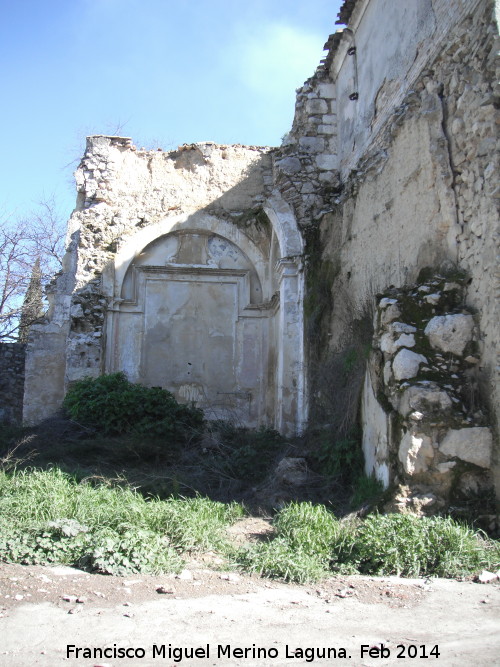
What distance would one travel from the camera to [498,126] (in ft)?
19.5

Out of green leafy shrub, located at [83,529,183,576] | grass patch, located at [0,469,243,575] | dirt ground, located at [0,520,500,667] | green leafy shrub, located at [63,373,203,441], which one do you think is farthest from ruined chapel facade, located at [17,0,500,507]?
green leafy shrub, located at [83,529,183,576]

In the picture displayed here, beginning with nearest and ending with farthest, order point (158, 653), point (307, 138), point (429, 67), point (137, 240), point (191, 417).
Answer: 1. point (158, 653)
2. point (429, 67)
3. point (191, 417)
4. point (307, 138)
5. point (137, 240)

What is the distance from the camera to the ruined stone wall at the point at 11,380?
49.1 ft

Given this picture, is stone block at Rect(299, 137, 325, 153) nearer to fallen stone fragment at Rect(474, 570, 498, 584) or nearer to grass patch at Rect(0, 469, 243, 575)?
grass patch at Rect(0, 469, 243, 575)

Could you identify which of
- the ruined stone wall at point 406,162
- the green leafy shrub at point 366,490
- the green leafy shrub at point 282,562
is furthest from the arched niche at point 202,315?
the green leafy shrub at point 282,562

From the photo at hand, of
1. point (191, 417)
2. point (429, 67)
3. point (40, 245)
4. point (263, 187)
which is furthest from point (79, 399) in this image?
point (40, 245)

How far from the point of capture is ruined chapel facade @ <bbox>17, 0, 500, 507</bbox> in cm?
A: 592

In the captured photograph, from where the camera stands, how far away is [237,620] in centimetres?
382

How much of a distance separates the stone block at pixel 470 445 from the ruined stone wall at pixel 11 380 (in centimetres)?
A: 1146

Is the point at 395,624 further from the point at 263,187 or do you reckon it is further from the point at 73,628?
the point at 263,187

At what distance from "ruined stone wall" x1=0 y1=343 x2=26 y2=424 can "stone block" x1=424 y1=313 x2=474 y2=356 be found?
36.9ft

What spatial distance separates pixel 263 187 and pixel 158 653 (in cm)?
1104

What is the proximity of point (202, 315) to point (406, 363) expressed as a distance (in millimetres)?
7444

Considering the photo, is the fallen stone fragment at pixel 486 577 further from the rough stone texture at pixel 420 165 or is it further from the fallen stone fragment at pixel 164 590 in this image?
the fallen stone fragment at pixel 164 590
